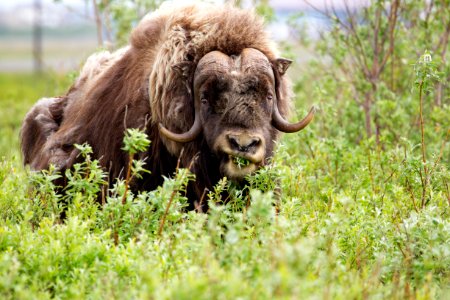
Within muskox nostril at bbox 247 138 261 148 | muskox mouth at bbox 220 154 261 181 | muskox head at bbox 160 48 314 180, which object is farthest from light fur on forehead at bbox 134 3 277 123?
muskox nostril at bbox 247 138 261 148

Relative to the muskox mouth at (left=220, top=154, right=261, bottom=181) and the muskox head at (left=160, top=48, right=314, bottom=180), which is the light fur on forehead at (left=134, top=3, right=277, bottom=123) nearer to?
the muskox head at (left=160, top=48, right=314, bottom=180)

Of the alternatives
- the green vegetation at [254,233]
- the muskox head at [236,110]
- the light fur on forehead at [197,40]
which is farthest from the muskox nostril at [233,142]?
the light fur on forehead at [197,40]

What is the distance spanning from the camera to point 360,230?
385cm

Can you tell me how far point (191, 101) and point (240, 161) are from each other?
0.57 meters

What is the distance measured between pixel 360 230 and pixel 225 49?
1326 millimetres

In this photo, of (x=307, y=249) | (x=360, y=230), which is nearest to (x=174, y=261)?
(x=307, y=249)

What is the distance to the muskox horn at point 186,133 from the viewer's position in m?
4.30

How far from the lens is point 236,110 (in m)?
4.17

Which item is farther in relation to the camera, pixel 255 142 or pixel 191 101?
pixel 191 101

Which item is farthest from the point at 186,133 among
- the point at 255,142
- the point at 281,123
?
the point at 281,123

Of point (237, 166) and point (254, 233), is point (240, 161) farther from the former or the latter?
point (254, 233)

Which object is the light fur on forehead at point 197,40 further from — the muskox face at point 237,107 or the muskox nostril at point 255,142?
the muskox nostril at point 255,142

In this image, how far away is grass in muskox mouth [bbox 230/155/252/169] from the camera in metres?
4.09

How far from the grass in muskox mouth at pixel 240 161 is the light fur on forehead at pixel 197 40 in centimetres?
58
